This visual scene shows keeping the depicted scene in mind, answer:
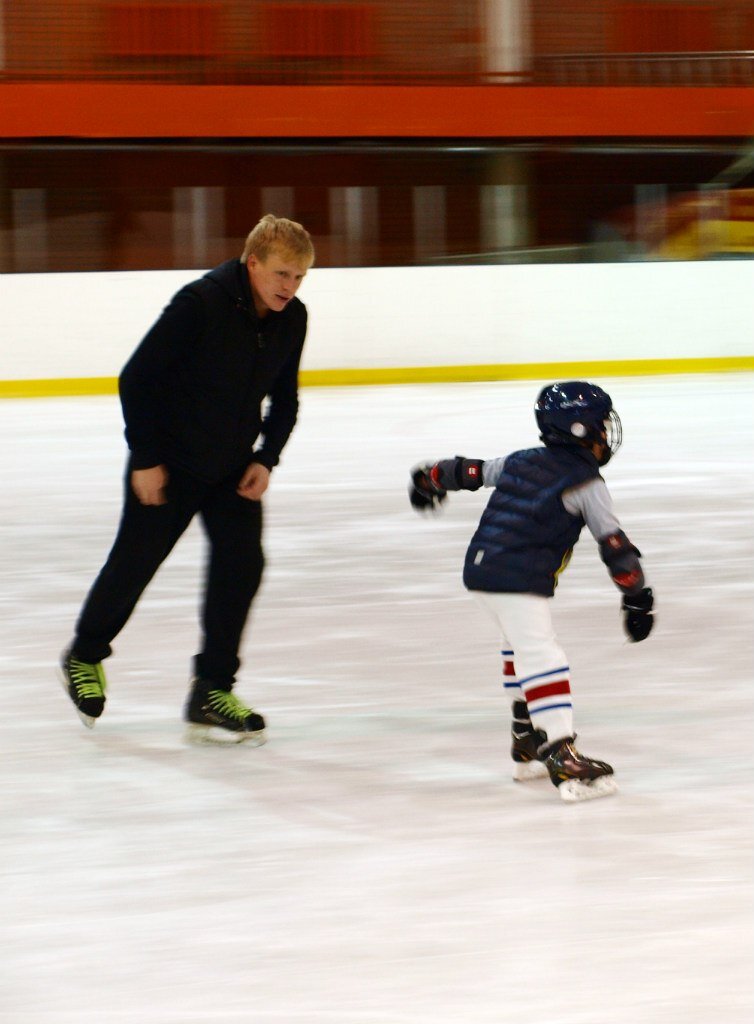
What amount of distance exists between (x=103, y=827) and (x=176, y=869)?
28 centimetres

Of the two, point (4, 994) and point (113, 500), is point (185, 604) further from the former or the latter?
point (4, 994)

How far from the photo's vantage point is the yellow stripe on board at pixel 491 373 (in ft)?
40.4

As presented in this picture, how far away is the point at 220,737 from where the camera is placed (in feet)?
11.2

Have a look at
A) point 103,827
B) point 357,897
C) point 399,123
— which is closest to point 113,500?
point 103,827

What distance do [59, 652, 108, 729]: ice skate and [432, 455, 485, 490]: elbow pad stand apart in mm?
964

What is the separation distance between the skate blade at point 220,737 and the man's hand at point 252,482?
525 mm

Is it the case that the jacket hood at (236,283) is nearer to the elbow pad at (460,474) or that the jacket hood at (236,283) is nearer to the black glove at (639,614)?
the elbow pad at (460,474)

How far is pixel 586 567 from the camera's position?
5.43 meters

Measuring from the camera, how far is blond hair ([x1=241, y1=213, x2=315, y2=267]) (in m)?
3.06

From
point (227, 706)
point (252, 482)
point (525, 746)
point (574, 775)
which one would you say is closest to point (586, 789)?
point (574, 775)

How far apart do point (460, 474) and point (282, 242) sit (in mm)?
582

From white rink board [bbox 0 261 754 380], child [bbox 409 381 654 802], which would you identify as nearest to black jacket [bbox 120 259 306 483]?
child [bbox 409 381 654 802]

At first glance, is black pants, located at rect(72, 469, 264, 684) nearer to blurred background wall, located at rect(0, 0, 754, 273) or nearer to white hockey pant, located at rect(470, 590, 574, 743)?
white hockey pant, located at rect(470, 590, 574, 743)

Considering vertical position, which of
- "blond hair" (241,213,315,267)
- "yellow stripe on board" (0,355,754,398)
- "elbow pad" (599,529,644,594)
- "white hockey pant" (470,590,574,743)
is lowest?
"yellow stripe on board" (0,355,754,398)
